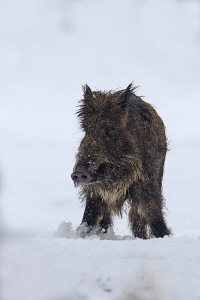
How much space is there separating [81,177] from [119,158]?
2.18 feet

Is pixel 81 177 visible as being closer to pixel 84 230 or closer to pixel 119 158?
pixel 119 158

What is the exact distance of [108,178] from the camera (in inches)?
213

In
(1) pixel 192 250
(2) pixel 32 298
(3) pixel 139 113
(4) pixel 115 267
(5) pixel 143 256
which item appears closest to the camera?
(2) pixel 32 298

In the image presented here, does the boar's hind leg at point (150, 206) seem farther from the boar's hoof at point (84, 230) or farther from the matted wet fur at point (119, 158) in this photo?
the boar's hoof at point (84, 230)

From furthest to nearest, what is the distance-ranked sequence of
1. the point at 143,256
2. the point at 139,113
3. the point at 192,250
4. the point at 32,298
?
the point at 139,113 < the point at 192,250 < the point at 143,256 < the point at 32,298

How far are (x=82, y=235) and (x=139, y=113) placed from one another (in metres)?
1.60

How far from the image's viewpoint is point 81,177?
16.4ft

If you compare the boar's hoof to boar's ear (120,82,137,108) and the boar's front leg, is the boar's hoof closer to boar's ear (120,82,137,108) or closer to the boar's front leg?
the boar's front leg

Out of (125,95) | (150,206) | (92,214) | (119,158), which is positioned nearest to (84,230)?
(92,214)

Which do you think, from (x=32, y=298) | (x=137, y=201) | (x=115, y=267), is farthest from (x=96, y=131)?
(x=32, y=298)

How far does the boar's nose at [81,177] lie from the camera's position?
4957 mm

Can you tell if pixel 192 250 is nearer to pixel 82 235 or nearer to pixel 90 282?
pixel 90 282

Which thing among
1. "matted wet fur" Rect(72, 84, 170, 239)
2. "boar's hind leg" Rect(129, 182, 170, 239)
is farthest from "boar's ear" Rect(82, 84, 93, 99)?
"boar's hind leg" Rect(129, 182, 170, 239)

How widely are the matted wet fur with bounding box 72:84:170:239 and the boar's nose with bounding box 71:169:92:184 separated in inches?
5.6
